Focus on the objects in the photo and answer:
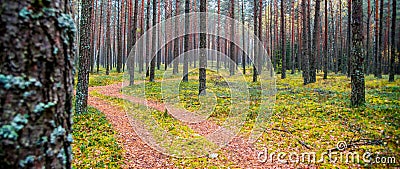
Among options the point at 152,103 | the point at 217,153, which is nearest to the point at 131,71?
the point at 152,103

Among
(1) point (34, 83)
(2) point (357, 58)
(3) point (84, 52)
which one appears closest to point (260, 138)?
(2) point (357, 58)

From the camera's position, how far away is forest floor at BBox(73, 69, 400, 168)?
250 inches

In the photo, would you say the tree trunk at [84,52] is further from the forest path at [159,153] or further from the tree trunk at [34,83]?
the tree trunk at [34,83]

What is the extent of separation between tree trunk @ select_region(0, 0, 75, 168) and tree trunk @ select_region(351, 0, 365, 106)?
1093 centimetres

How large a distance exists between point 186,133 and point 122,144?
2.09 meters

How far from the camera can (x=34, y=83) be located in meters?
1.36

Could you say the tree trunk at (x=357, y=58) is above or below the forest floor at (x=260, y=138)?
above

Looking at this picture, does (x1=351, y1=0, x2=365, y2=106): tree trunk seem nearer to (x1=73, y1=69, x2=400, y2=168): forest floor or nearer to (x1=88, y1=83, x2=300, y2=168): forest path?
(x1=73, y1=69, x2=400, y2=168): forest floor

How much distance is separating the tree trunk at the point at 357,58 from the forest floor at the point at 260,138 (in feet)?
1.60

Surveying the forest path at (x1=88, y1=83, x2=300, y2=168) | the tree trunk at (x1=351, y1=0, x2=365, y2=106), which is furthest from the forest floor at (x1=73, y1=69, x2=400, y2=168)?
the tree trunk at (x1=351, y1=0, x2=365, y2=106)

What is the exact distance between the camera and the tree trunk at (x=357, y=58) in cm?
1015

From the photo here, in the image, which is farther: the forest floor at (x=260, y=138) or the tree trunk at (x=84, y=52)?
the tree trunk at (x=84, y=52)

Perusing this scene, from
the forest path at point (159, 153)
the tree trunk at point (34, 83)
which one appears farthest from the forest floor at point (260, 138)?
the tree trunk at point (34, 83)

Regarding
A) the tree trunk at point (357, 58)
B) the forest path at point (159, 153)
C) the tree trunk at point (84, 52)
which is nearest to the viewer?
the forest path at point (159, 153)
